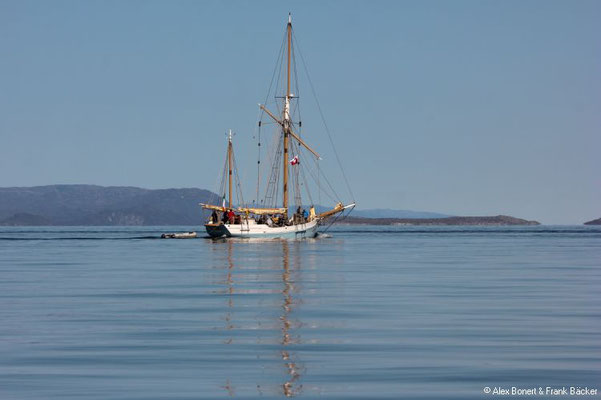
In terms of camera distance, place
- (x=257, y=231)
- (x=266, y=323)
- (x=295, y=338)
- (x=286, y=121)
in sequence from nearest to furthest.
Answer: (x=295, y=338) → (x=266, y=323) → (x=257, y=231) → (x=286, y=121)

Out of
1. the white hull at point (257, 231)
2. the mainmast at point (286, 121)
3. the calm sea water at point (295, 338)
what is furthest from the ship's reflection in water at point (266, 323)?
the mainmast at point (286, 121)

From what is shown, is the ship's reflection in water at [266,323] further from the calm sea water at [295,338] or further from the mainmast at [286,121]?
the mainmast at [286,121]

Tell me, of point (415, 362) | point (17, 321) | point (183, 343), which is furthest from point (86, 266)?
point (415, 362)

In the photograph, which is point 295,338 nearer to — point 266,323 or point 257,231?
point 266,323

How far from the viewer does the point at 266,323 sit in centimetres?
3750

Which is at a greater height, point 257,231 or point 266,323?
point 257,231

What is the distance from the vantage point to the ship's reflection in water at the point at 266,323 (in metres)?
24.8

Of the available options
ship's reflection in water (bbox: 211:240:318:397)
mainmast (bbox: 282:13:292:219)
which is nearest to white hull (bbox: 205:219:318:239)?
mainmast (bbox: 282:13:292:219)

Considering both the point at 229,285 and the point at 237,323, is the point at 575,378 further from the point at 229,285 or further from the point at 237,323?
the point at 229,285

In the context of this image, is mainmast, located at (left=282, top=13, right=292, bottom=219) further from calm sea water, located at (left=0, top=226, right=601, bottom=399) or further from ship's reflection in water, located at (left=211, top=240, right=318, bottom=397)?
calm sea water, located at (left=0, top=226, right=601, bottom=399)

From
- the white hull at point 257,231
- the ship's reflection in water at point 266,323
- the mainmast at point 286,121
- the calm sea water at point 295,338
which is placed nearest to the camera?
the calm sea water at point 295,338

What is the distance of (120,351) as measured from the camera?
3012cm

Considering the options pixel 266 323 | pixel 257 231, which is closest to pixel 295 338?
pixel 266 323

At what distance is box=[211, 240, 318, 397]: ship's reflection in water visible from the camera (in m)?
24.8
